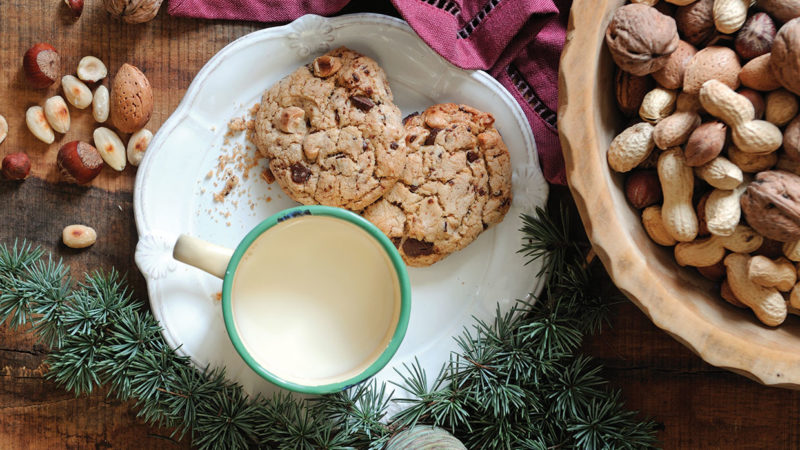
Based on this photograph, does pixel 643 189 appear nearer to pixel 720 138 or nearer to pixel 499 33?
pixel 720 138

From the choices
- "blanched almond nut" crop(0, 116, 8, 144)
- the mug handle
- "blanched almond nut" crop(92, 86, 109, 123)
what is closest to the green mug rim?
the mug handle

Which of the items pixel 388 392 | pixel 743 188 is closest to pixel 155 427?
pixel 388 392

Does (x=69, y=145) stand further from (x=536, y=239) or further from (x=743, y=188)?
(x=743, y=188)

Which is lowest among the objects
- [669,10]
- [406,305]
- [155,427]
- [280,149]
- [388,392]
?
[155,427]

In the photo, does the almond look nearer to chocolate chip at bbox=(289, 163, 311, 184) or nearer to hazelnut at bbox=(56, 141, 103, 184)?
hazelnut at bbox=(56, 141, 103, 184)

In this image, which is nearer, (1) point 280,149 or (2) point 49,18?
(1) point 280,149

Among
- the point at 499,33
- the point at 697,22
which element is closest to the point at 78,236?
the point at 499,33
